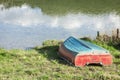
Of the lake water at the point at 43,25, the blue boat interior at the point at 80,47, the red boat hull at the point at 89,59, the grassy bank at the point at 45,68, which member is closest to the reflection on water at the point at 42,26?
the lake water at the point at 43,25

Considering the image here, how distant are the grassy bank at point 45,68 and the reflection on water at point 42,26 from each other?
129 inches

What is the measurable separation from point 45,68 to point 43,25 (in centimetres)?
1162

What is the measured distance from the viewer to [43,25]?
25.1 m

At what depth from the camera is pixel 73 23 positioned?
85.8 ft

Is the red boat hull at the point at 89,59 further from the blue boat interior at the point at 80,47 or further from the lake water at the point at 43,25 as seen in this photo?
the lake water at the point at 43,25

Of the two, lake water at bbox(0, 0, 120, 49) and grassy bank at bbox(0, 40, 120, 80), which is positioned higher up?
grassy bank at bbox(0, 40, 120, 80)

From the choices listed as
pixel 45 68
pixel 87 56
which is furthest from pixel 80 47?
pixel 45 68

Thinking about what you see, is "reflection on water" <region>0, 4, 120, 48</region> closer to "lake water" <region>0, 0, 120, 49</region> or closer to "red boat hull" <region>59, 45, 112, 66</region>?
"lake water" <region>0, 0, 120, 49</region>

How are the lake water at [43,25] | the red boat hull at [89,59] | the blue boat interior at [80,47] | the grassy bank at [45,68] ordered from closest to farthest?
the grassy bank at [45,68] → the red boat hull at [89,59] → the blue boat interior at [80,47] → the lake water at [43,25]

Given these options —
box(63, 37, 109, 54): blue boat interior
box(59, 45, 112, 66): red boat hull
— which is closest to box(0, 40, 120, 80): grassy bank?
box(59, 45, 112, 66): red boat hull

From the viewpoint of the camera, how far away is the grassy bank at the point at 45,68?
1234 centimetres

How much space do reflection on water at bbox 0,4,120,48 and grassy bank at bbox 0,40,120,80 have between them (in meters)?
3.29

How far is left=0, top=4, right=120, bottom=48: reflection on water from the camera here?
20.8m

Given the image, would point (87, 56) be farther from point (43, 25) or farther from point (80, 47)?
point (43, 25)
